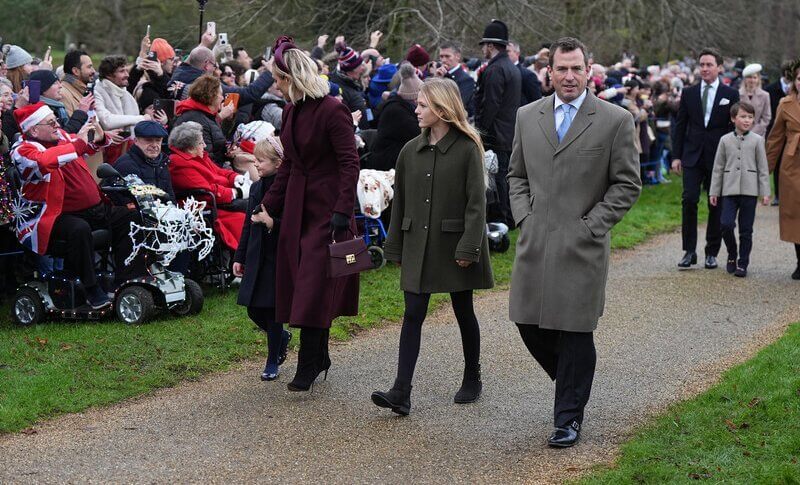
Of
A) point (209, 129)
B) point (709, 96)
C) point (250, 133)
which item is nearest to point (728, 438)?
point (209, 129)

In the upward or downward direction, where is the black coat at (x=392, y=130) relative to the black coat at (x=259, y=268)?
upward

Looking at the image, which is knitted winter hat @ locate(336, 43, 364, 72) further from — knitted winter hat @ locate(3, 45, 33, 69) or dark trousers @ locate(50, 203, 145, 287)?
dark trousers @ locate(50, 203, 145, 287)

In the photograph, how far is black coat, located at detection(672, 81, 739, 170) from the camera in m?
11.6

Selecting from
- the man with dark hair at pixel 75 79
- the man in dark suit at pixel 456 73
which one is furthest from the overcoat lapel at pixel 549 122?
the man in dark suit at pixel 456 73

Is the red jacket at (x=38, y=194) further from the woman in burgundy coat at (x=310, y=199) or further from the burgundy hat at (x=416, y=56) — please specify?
the burgundy hat at (x=416, y=56)

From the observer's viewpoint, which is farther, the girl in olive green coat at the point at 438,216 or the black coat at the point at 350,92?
the black coat at the point at 350,92

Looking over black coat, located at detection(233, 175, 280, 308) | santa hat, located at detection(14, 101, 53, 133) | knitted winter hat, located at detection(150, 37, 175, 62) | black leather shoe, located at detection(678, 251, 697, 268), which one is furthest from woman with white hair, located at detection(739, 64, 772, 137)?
black coat, located at detection(233, 175, 280, 308)

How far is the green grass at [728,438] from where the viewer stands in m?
5.43

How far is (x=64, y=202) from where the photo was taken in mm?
8883

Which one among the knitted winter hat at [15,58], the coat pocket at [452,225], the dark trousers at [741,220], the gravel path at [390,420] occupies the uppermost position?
the knitted winter hat at [15,58]

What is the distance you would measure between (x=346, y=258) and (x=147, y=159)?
3166 millimetres

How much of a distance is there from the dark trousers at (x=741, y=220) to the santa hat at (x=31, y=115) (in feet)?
21.4

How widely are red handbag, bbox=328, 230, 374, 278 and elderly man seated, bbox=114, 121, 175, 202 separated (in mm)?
2959

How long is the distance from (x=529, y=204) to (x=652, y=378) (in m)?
2.01
